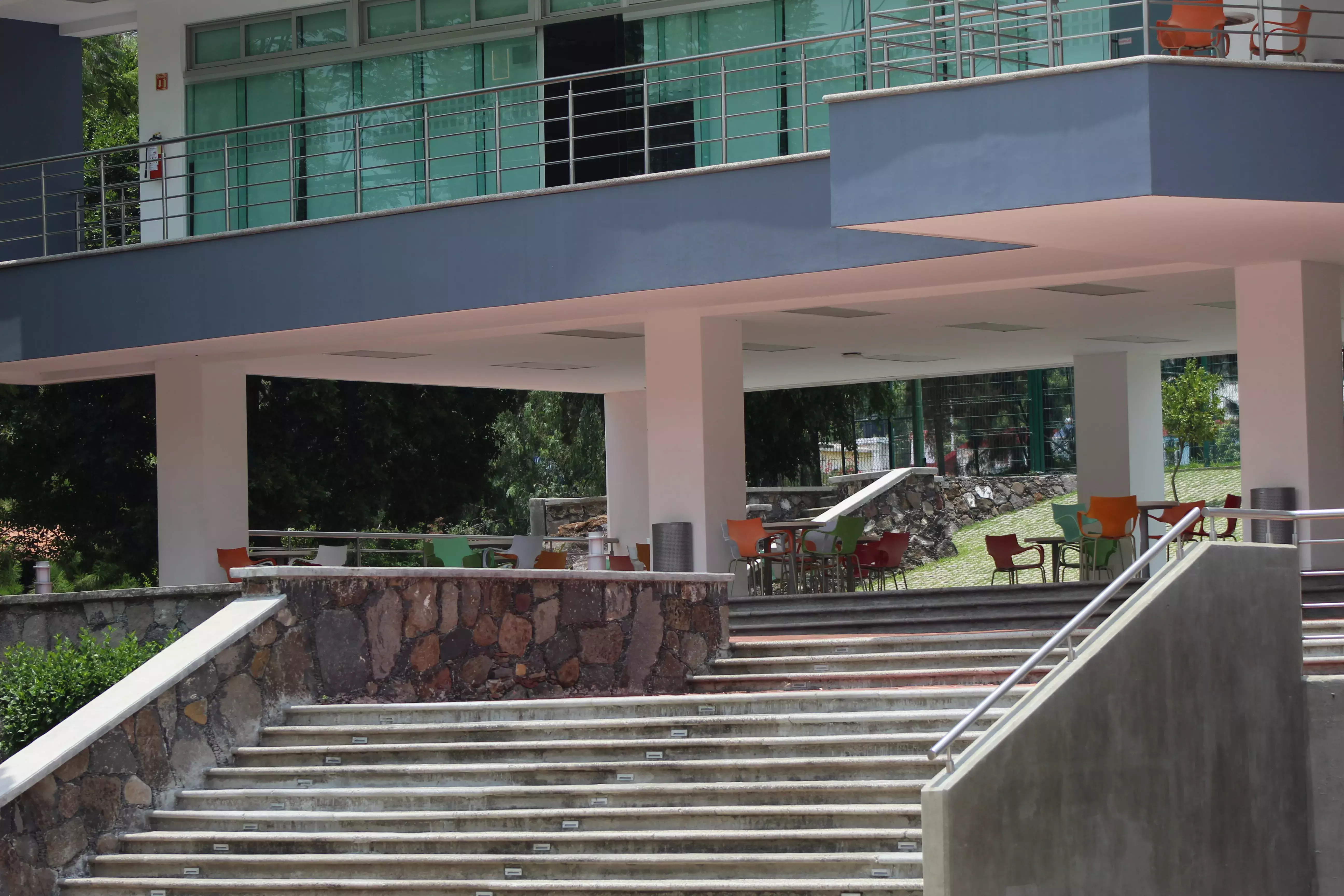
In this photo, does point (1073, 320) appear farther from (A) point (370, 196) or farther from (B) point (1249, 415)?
(A) point (370, 196)

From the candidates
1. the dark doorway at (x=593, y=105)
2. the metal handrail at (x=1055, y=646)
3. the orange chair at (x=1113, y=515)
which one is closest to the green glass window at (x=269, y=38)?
the dark doorway at (x=593, y=105)

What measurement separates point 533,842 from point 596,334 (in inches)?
337

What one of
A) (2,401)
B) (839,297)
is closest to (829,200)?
(839,297)

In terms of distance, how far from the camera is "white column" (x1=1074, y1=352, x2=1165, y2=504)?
62.1 ft

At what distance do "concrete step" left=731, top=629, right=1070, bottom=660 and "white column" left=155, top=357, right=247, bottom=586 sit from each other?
7691 mm

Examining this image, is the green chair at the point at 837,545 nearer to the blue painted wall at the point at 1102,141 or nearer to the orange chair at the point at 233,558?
the orange chair at the point at 233,558

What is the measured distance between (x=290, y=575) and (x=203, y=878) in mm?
1895

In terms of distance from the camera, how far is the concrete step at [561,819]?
7746mm

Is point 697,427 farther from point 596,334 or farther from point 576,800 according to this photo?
point 576,800

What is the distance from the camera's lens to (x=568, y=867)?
7.72 meters

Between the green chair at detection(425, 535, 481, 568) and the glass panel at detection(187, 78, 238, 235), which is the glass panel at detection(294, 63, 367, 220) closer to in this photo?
the glass panel at detection(187, 78, 238, 235)

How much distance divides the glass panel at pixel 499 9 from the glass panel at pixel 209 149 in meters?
2.78

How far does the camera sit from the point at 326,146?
1566 cm

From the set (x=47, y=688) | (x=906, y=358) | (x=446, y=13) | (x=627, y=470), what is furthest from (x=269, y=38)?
(x=47, y=688)
